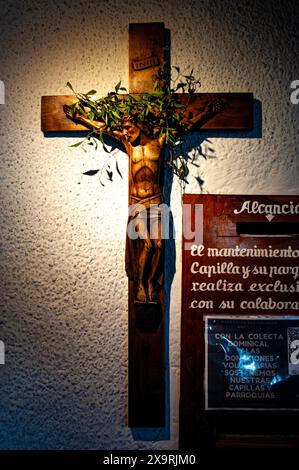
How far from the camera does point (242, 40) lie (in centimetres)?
209

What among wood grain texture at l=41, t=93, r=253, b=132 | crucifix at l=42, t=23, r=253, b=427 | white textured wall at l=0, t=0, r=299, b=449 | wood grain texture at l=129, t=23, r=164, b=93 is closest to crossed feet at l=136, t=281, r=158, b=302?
crucifix at l=42, t=23, r=253, b=427

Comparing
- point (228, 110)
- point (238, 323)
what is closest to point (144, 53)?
point (228, 110)

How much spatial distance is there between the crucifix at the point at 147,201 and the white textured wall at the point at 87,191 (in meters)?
0.09

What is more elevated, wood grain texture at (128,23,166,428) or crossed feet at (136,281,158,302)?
crossed feet at (136,281,158,302)

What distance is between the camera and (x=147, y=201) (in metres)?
1.97

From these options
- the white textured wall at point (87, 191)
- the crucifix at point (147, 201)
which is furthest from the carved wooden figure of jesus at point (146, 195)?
the white textured wall at point (87, 191)

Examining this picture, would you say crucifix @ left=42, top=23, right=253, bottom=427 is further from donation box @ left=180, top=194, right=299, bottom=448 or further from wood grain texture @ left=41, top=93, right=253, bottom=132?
donation box @ left=180, top=194, right=299, bottom=448

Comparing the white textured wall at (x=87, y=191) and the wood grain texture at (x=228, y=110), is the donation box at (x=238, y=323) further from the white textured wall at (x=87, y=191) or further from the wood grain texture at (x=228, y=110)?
the wood grain texture at (x=228, y=110)

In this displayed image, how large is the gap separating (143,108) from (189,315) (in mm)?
1109

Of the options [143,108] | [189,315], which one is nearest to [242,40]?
[143,108]

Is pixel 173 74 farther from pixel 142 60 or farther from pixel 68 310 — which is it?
pixel 68 310

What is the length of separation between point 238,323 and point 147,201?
2.63 ft

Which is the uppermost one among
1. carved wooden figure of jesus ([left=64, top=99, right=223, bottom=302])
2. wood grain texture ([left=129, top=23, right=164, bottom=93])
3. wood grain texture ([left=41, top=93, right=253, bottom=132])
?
wood grain texture ([left=129, top=23, right=164, bottom=93])

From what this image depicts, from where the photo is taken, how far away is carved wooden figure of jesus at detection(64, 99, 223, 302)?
1.96 metres
